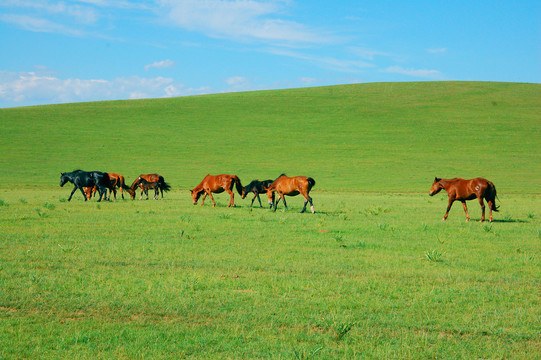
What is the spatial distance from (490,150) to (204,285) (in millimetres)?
59036

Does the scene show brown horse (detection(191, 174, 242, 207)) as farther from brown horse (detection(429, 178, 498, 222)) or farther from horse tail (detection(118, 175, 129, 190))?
brown horse (detection(429, 178, 498, 222))

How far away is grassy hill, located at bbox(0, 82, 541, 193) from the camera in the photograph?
167ft

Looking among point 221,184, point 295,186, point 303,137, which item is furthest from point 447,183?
point 303,137

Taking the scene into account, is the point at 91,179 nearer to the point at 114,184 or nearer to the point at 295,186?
the point at 114,184

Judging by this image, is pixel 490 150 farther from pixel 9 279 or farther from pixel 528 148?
pixel 9 279

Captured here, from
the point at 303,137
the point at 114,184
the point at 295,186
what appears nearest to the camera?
the point at 295,186

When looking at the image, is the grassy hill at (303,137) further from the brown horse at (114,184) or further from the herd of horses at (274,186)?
the herd of horses at (274,186)

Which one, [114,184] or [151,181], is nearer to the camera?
[114,184]

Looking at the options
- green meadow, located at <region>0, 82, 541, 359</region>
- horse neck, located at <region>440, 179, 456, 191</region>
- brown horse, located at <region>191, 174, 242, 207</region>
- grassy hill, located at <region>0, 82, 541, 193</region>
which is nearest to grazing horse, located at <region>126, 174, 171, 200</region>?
green meadow, located at <region>0, 82, 541, 359</region>

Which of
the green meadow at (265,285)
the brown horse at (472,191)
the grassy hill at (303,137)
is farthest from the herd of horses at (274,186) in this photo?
the grassy hill at (303,137)

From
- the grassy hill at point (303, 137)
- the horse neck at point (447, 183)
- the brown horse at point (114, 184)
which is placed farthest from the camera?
the grassy hill at point (303, 137)

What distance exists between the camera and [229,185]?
84.9ft

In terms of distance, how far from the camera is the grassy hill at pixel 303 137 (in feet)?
167

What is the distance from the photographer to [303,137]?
66000mm
